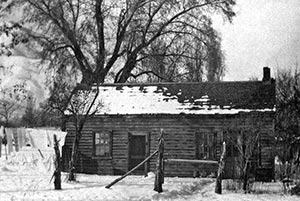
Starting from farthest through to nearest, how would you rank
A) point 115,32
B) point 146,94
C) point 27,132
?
1. point 115,32
2. point 27,132
3. point 146,94

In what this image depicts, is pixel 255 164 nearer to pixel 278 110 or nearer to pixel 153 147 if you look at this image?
pixel 278 110

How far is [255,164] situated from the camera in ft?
76.9

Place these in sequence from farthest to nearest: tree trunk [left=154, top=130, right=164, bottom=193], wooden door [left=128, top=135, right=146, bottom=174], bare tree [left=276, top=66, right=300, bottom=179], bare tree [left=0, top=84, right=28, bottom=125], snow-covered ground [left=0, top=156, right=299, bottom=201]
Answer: wooden door [left=128, top=135, right=146, bottom=174] → bare tree [left=0, top=84, right=28, bottom=125] → bare tree [left=276, top=66, right=300, bottom=179] → tree trunk [left=154, top=130, right=164, bottom=193] → snow-covered ground [left=0, top=156, right=299, bottom=201]

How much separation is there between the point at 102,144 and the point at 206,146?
19.0ft

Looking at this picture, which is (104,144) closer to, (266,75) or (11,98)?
(266,75)

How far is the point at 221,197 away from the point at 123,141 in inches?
374

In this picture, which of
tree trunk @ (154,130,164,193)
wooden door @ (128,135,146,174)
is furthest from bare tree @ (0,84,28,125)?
tree trunk @ (154,130,164,193)

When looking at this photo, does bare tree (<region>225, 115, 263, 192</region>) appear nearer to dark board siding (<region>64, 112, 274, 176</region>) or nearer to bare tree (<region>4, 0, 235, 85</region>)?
dark board siding (<region>64, 112, 274, 176</region>)

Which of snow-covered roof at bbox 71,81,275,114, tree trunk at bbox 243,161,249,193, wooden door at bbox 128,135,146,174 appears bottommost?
tree trunk at bbox 243,161,249,193

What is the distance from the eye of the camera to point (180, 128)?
24703 millimetres

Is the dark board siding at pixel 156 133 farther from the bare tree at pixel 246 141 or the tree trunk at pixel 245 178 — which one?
the tree trunk at pixel 245 178

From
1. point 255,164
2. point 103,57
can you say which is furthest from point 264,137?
point 103,57

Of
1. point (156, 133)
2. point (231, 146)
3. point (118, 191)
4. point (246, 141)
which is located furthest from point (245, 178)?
point (156, 133)

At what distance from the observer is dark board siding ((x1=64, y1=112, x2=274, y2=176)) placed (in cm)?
2419
